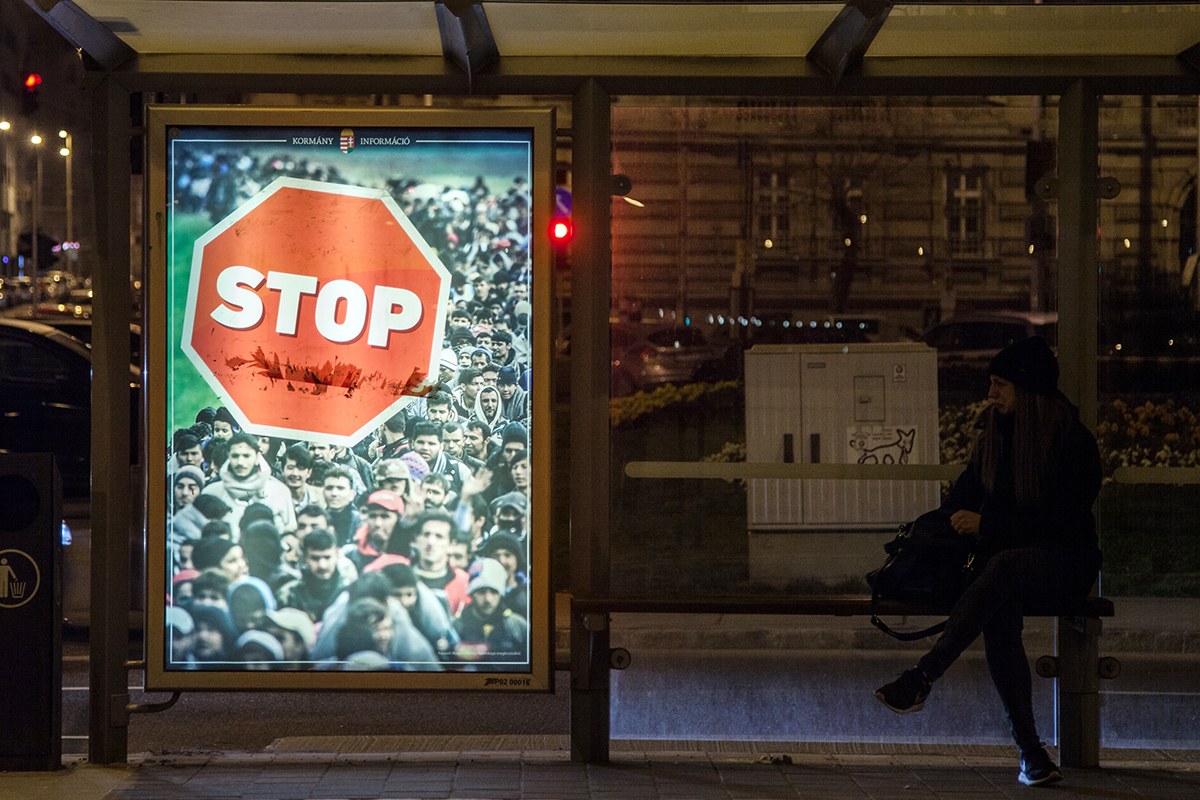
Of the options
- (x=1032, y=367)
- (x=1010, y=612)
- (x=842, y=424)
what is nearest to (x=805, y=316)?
(x=842, y=424)

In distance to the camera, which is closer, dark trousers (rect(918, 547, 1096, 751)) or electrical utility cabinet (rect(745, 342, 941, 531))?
dark trousers (rect(918, 547, 1096, 751))

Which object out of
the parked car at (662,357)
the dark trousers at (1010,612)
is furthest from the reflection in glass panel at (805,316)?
the dark trousers at (1010,612)

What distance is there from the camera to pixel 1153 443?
5375mm

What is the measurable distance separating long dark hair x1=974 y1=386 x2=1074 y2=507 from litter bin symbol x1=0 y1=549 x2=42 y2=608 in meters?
3.78

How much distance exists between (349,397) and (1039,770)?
Answer: 3.12 meters

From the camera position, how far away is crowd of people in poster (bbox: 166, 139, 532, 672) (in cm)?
486

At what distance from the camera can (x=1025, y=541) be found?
4586mm

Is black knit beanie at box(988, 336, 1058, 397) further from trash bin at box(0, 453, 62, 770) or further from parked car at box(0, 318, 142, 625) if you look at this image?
parked car at box(0, 318, 142, 625)

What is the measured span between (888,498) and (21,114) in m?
7.98

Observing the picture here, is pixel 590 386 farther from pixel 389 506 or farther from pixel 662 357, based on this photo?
pixel 389 506

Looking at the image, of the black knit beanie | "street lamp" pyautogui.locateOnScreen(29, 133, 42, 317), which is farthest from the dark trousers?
"street lamp" pyautogui.locateOnScreen(29, 133, 42, 317)

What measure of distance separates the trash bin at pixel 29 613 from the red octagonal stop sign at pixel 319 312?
797 mm

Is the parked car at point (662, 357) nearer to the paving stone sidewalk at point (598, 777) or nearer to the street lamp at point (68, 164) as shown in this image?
the paving stone sidewalk at point (598, 777)

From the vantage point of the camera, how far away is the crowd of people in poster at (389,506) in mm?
4855
